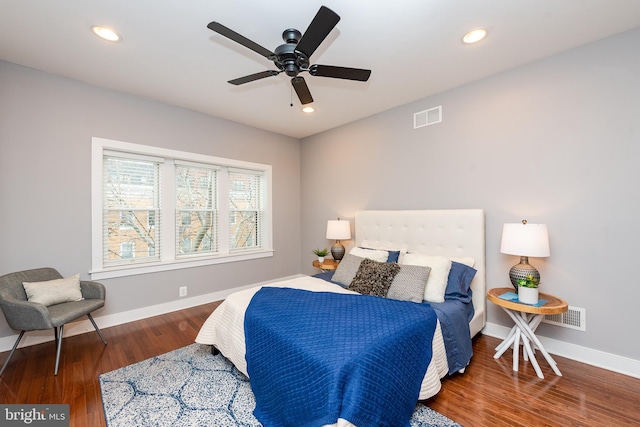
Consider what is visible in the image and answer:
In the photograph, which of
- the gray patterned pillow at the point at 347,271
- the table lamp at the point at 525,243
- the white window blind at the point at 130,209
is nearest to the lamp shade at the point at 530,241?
the table lamp at the point at 525,243

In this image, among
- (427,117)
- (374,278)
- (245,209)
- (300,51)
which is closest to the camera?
(300,51)

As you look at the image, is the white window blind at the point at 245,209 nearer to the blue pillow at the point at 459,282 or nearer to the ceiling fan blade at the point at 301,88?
the ceiling fan blade at the point at 301,88

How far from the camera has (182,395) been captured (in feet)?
6.52

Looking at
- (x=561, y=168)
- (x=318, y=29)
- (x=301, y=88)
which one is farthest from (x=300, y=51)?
(x=561, y=168)

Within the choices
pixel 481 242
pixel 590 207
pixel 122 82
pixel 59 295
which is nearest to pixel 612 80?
pixel 590 207

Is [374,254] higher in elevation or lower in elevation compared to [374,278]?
higher

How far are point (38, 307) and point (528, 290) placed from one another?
13.1ft

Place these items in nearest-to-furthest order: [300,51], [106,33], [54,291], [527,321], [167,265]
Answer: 1. [300,51]
2. [106,33]
3. [527,321]
4. [54,291]
5. [167,265]

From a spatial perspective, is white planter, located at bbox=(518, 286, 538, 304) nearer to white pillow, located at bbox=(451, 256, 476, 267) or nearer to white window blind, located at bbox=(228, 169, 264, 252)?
white pillow, located at bbox=(451, 256, 476, 267)

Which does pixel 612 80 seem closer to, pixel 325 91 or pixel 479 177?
pixel 479 177

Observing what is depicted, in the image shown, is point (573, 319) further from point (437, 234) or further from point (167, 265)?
point (167, 265)

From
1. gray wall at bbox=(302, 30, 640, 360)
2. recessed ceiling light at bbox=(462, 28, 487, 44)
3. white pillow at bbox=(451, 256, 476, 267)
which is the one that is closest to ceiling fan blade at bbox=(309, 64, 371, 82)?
recessed ceiling light at bbox=(462, 28, 487, 44)

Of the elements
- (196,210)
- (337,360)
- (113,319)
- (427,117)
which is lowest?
(113,319)

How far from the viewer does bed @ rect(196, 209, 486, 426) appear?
1992 millimetres
